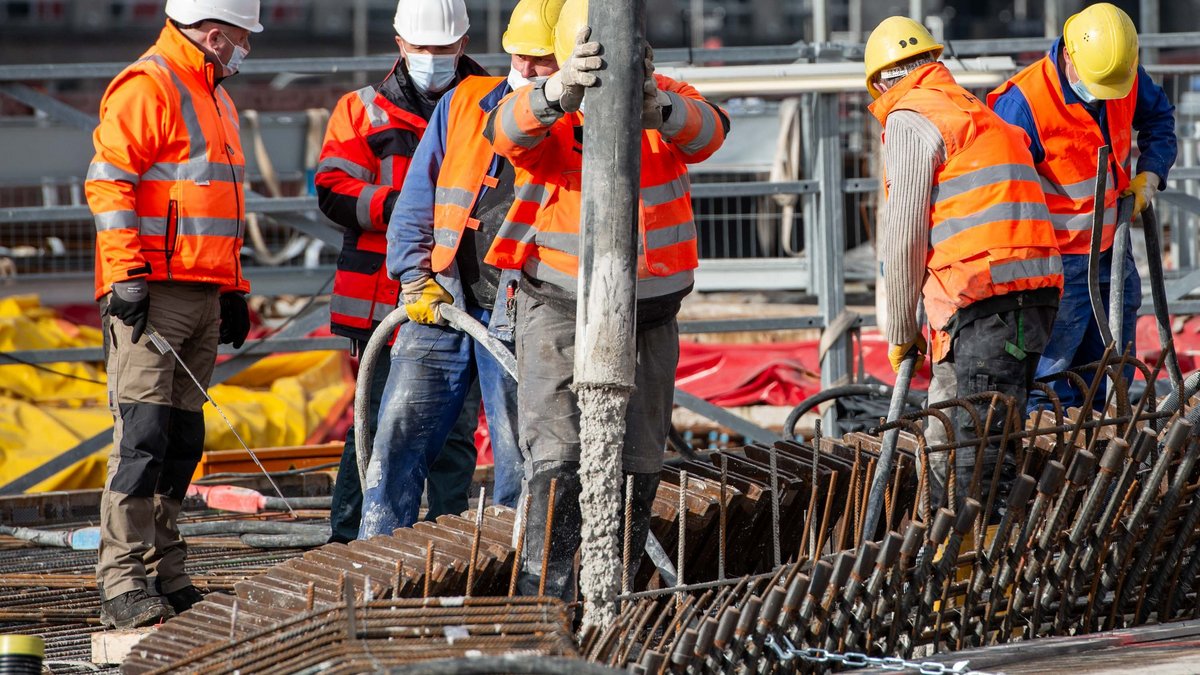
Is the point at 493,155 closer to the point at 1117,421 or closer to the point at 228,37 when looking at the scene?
the point at 228,37

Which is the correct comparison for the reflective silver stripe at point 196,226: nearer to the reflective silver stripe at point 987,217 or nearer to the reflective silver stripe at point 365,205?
the reflective silver stripe at point 365,205

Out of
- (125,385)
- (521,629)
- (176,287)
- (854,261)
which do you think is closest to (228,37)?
(176,287)

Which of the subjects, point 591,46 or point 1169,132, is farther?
point 1169,132

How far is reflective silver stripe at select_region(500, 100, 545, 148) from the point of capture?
3924mm

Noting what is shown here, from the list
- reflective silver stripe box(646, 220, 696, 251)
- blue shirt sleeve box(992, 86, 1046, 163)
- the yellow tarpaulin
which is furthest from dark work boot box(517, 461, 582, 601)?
the yellow tarpaulin

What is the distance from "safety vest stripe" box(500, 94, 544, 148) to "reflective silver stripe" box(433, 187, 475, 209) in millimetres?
1268

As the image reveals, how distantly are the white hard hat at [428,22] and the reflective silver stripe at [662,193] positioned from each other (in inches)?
87.6

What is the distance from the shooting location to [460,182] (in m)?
5.25

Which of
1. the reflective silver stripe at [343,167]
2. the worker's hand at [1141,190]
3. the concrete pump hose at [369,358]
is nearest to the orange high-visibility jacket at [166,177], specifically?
the concrete pump hose at [369,358]

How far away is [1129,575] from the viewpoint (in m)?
4.51

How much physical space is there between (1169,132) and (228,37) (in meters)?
4.02

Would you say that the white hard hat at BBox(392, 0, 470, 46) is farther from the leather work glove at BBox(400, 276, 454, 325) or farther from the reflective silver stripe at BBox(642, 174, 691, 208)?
the reflective silver stripe at BBox(642, 174, 691, 208)

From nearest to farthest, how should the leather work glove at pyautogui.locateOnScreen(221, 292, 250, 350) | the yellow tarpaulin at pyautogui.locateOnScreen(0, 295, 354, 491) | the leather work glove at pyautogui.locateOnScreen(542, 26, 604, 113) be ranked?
the leather work glove at pyautogui.locateOnScreen(542, 26, 604, 113) → the leather work glove at pyautogui.locateOnScreen(221, 292, 250, 350) → the yellow tarpaulin at pyautogui.locateOnScreen(0, 295, 354, 491)

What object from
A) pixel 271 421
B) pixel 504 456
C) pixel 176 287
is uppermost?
pixel 176 287
